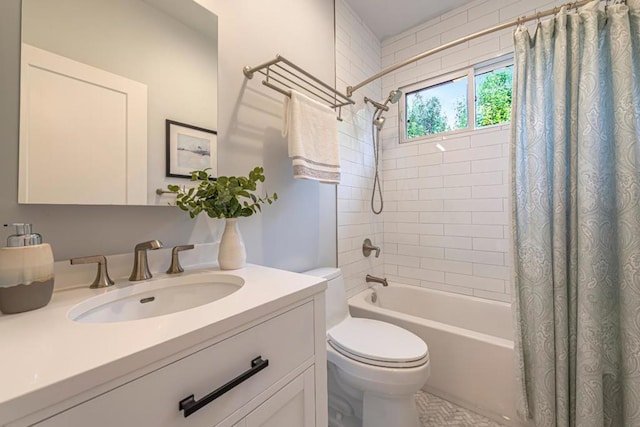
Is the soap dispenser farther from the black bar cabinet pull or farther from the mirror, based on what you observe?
the black bar cabinet pull

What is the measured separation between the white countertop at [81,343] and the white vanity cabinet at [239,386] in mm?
31

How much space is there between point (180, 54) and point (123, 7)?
0.64ft

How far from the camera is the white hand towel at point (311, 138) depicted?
131 cm

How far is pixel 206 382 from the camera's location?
534 mm

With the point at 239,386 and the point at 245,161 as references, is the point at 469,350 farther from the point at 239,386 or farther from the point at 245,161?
the point at 245,161

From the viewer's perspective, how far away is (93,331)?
50 centimetres

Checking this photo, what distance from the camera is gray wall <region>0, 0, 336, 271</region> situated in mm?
701

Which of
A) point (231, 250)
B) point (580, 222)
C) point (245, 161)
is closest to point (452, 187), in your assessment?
point (580, 222)

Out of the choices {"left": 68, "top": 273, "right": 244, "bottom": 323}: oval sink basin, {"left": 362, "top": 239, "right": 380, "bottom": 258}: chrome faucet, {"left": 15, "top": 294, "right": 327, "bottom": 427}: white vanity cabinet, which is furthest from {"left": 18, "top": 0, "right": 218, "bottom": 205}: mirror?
{"left": 362, "top": 239, "right": 380, "bottom": 258}: chrome faucet

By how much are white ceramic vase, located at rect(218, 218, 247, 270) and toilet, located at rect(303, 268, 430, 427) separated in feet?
1.99

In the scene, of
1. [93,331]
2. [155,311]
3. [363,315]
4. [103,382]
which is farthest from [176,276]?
[363,315]

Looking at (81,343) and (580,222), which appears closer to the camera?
(81,343)

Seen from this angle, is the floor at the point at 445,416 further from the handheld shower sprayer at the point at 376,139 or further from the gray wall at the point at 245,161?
the handheld shower sprayer at the point at 376,139

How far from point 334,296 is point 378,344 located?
1.19 feet
